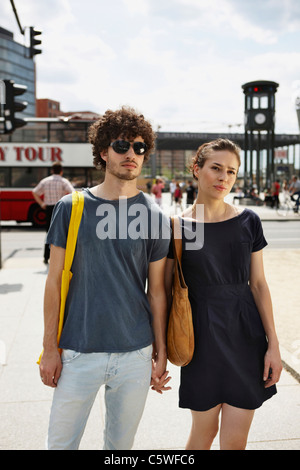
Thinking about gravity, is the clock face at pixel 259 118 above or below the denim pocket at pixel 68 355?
above

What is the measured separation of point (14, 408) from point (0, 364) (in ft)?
2.94

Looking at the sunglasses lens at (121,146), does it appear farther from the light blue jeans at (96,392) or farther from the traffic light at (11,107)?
the traffic light at (11,107)

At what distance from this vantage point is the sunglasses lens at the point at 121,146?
2.02 m

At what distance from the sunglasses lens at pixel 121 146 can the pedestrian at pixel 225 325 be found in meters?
0.44

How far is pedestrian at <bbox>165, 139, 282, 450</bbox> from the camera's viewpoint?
7.16 ft

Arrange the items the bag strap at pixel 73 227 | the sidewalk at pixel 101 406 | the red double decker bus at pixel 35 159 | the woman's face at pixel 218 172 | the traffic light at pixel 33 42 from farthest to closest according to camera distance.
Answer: the red double decker bus at pixel 35 159
the traffic light at pixel 33 42
the sidewalk at pixel 101 406
the woman's face at pixel 218 172
the bag strap at pixel 73 227

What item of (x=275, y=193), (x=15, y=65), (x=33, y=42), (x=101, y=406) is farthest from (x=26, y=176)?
(x=15, y=65)

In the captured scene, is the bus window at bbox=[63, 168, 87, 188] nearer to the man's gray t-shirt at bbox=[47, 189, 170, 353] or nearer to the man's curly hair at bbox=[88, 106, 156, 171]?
the man's curly hair at bbox=[88, 106, 156, 171]

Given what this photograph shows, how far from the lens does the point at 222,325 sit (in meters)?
2.17

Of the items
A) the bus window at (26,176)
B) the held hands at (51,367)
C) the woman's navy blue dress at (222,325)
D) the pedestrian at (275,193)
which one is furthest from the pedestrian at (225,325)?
the pedestrian at (275,193)

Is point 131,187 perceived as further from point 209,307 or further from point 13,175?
point 13,175

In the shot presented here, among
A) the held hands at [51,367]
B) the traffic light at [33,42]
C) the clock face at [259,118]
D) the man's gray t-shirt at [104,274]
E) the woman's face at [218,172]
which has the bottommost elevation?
the held hands at [51,367]

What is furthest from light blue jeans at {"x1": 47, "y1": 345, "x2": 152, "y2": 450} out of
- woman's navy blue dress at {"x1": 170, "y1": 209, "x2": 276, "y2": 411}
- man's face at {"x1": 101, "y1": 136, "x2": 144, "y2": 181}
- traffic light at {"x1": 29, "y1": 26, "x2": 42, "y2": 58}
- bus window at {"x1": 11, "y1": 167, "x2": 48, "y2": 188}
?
bus window at {"x1": 11, "y1": 167, "x2": 48, "y2": 188}

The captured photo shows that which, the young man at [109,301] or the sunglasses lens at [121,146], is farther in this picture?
the sunglasses lens at [121,146]
